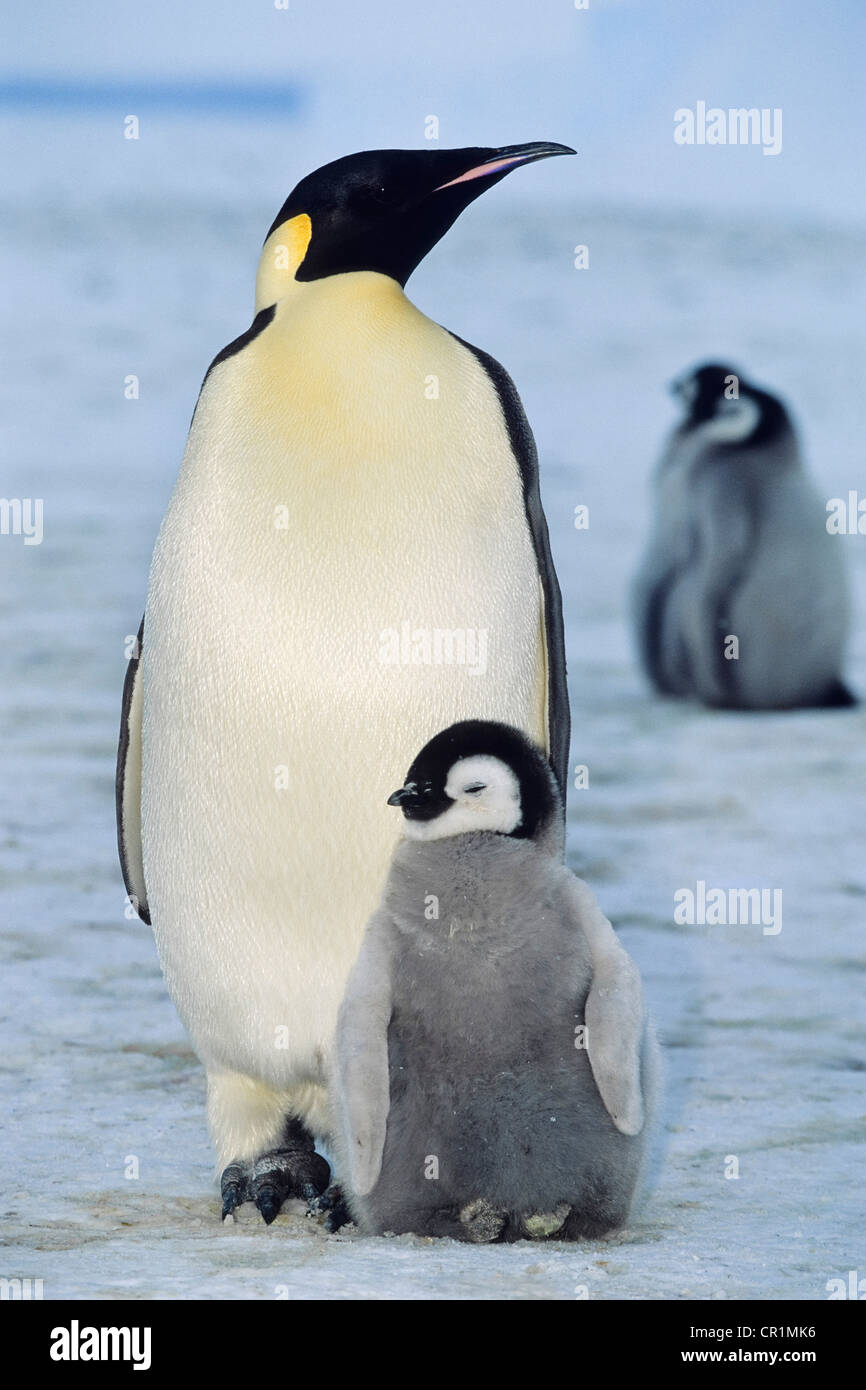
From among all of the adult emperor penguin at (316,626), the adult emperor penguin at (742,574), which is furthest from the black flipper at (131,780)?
the adult emperor penguin at (742,574)

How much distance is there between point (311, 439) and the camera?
2.99m

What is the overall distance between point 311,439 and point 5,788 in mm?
3375

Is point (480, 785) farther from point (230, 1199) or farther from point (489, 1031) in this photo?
point (230, 1199)

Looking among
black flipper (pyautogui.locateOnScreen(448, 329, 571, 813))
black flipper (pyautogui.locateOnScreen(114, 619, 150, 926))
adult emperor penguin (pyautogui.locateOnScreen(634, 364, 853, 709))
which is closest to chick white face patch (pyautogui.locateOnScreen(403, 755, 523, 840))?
black flipper (pyautogui.locateOnScreen(448, 329, 571, 813))

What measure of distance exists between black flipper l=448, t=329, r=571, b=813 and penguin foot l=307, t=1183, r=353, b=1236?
717 mm

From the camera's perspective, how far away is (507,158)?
3186 mm

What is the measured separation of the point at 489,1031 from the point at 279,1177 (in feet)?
1.92

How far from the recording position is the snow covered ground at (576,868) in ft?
8.54

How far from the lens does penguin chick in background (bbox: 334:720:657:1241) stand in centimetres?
257

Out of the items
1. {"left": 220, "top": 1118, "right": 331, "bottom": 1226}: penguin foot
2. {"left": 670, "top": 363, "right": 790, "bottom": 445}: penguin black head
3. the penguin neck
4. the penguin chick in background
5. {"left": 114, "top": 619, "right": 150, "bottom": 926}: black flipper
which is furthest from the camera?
{"left": 670, "top": 363, "right": 790, "bottom": 445}: penguin black head

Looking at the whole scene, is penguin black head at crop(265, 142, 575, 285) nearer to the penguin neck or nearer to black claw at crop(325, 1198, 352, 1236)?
the penguin neck

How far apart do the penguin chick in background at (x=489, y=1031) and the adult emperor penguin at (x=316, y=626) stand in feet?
0.87

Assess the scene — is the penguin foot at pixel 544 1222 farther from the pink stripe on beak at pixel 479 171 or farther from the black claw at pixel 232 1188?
the pink stripe on beak at pixel 479 171

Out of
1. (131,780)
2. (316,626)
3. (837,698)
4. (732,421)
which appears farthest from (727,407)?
(316,626)
